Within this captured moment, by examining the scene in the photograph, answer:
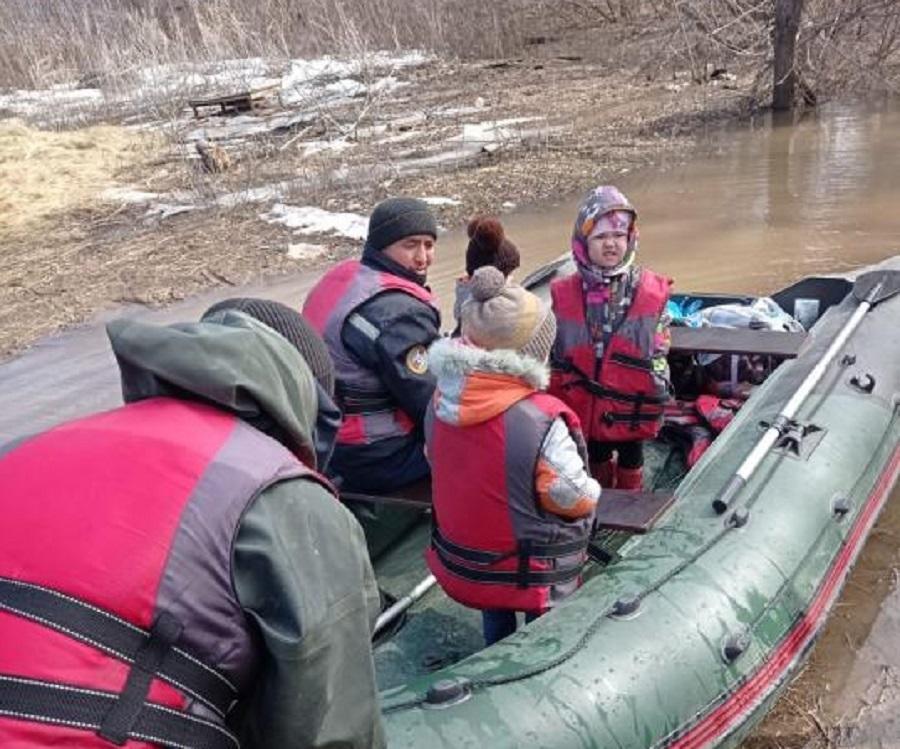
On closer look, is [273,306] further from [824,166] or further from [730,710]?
[824,166]

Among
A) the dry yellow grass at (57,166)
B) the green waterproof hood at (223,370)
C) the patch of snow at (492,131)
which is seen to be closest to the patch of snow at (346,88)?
the dry yellow grass at (57,166)

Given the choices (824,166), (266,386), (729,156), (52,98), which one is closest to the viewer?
(266,386)

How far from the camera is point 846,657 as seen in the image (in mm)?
3645

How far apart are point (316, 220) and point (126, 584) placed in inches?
356

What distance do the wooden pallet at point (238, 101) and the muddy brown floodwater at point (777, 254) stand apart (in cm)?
887

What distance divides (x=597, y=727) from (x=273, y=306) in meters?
1.33

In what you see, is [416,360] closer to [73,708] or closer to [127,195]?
[73,708]

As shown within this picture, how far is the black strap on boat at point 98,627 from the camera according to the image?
122cm

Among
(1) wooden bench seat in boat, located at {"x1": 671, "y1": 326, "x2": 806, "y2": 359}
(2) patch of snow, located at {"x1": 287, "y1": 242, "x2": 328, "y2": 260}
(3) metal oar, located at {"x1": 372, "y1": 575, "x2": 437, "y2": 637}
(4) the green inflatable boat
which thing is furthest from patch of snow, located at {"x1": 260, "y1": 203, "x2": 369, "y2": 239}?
(3) metal oar, located at {"x1": 372, "y1": 575, "x2": 437, "y2": 637}

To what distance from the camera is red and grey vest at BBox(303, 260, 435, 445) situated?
10.5ft

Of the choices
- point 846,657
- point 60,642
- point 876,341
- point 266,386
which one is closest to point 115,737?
point 60,642

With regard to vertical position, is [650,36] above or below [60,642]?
below

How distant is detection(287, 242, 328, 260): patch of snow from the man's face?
5776 mm

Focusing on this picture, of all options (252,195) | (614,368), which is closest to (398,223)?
(614,368)
